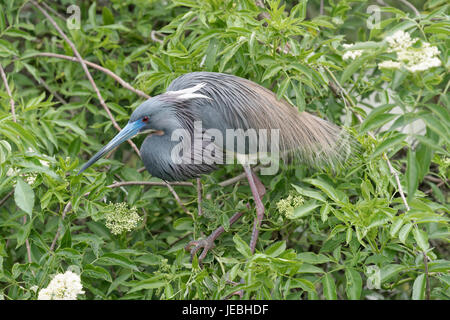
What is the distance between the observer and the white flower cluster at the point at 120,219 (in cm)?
191

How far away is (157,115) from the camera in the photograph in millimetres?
2131

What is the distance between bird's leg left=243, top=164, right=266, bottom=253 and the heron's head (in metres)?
0.37

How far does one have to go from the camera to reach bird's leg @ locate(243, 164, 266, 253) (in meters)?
2.07

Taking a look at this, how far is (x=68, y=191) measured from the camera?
185cm

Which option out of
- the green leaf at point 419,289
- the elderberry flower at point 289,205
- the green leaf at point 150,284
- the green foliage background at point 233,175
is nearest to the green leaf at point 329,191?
the green foliage background at point 233,175

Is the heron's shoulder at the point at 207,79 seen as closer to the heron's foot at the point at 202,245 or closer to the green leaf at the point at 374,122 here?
the heron's foot at the point at 202,245

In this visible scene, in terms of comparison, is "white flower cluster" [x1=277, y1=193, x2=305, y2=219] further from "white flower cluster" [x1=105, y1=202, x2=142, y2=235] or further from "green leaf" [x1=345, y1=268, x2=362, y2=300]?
"white flower cluster" [x1=105, y1=202, x2=142, y2=235]

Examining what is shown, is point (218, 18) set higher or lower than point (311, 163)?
higher

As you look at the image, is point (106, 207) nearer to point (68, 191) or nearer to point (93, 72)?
point (68, 191)

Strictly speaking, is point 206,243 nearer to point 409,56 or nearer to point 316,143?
point 316,143

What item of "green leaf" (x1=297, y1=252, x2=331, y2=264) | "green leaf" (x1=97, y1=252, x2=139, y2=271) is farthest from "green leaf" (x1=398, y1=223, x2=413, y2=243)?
"green leaf" (x1=97, y1=252, x2=139, y2=271)

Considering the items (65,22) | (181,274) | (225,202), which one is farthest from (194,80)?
(65,22)

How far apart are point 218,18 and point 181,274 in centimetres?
107

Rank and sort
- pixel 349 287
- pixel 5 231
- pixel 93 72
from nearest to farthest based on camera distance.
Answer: pixel 349 287, pixel 5 231, pixel 93 72
